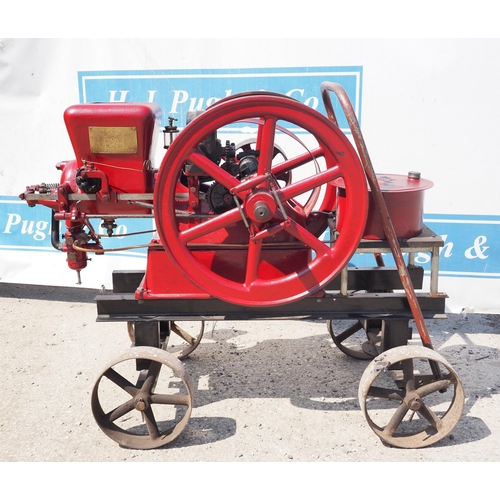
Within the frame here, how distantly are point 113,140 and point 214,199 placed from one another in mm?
572

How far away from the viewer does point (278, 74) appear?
13.8 feet

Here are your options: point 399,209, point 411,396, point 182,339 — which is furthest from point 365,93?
point 411,396

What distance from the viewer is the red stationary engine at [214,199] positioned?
255 centimetres

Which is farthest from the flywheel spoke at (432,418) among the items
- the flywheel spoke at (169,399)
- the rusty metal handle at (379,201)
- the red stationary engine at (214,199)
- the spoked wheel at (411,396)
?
the flywheel spoke at (169,399)

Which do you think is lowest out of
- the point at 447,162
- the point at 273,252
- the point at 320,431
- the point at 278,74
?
the point at 320,431

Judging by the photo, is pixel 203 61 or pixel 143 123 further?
pixel 203 61

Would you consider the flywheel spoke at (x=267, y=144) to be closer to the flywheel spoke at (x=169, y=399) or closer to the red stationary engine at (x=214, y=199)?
the red stationary engine at (x=214, y=199)

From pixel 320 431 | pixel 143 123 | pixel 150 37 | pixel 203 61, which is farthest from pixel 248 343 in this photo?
pixel 150 37

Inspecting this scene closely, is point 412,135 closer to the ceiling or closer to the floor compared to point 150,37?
closer to the floor

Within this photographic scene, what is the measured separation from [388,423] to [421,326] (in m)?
0.51

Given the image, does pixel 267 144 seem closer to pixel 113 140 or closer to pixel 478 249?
pixel 113 140

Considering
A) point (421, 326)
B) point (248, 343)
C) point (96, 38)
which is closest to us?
point (421, 326)

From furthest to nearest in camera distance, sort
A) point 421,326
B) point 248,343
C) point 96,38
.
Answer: point 96,38 → point 248,343 → point 421,326

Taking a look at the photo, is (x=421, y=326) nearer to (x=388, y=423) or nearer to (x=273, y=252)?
(x=388, y=423)
